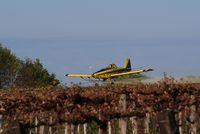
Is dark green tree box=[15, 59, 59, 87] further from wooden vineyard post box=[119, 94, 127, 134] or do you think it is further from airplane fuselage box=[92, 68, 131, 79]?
wooden vineyard post box=[119, 94, 127, 134]

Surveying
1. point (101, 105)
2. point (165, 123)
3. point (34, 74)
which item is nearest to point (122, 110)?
point (101, 105)

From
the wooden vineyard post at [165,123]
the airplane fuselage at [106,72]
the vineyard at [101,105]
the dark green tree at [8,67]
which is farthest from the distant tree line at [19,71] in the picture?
the wooden vineyard post at [165,123]

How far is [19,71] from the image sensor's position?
213 feet

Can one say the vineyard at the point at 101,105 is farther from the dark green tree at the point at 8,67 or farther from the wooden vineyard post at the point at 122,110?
the dark green tree at the point at 8,67

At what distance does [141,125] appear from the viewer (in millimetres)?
19281

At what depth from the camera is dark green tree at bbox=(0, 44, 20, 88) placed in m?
63.5

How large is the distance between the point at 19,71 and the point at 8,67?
312 centimetres

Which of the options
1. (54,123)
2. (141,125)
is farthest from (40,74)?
(54,123)

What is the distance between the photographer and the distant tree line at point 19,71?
61125mm

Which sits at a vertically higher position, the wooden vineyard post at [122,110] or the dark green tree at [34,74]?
the dark green tree at [34,74]

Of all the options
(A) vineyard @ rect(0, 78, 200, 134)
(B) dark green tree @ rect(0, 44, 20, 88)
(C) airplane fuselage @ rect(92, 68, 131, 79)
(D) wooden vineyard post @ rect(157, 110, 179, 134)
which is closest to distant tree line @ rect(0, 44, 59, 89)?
(B) dark green tree @ rect(0, 44, 20, 88)

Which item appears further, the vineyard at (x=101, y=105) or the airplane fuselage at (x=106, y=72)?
the airplane fuselage at (x=106, y=72)

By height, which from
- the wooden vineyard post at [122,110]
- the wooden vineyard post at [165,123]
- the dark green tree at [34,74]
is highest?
the dark green tree at [34,74]

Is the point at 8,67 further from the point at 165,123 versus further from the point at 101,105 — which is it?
the point at 165,123
